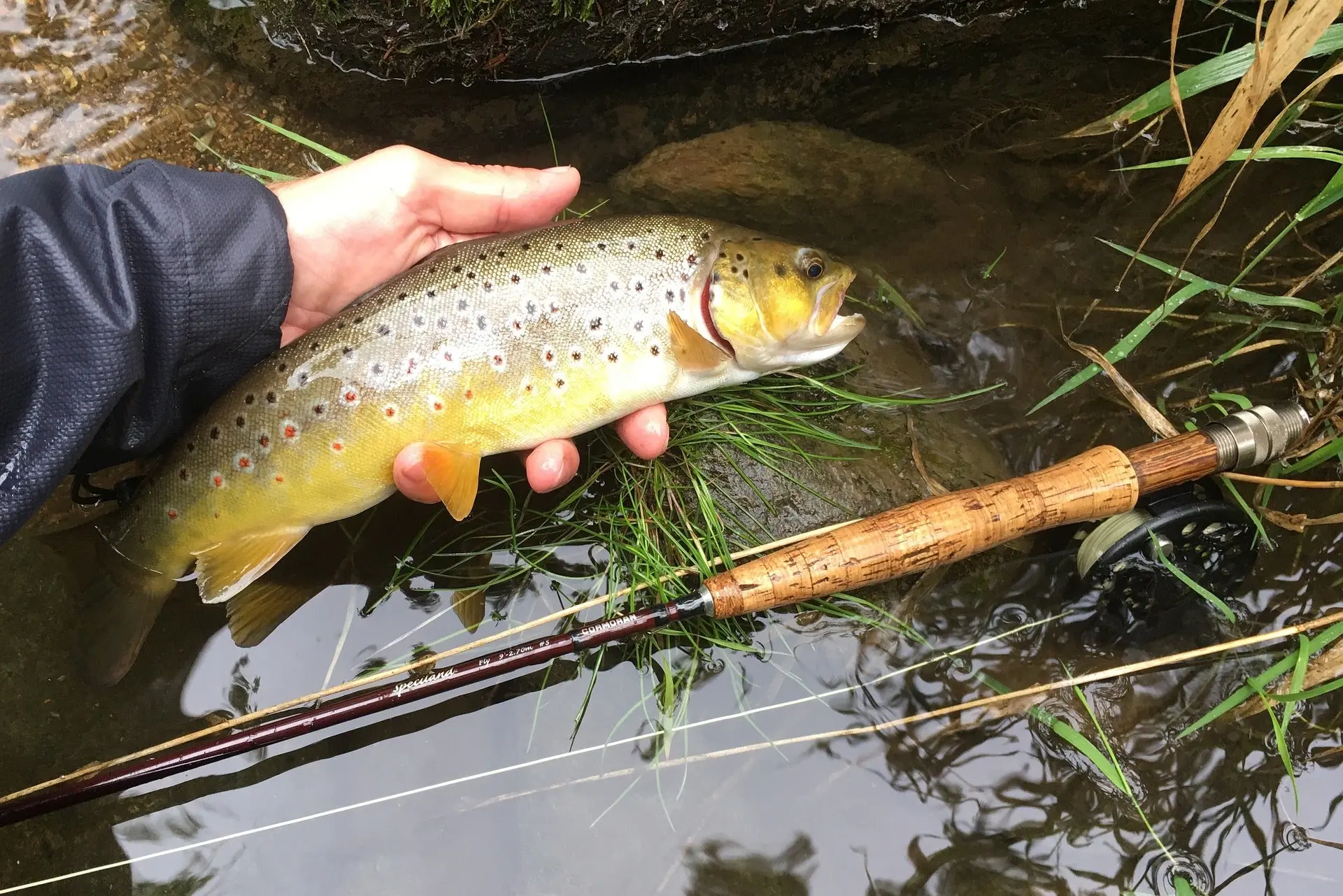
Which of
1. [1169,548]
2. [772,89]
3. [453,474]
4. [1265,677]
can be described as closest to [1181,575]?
[1169,548]

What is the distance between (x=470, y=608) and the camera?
8.93ft

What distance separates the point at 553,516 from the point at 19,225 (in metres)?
1.63

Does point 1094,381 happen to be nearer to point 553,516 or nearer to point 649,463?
point 649,463

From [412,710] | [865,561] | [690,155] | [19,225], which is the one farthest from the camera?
[690,155]

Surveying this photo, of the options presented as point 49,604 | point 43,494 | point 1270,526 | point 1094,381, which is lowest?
point 1270,526

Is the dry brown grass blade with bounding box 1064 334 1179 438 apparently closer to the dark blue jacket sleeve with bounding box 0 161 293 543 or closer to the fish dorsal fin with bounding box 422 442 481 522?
the fish dorsal fin with bounding box 422 442 481 522

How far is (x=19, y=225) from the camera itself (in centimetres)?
184

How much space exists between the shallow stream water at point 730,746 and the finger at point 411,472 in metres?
0.53

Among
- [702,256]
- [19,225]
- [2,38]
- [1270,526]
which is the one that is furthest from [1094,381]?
[2,38]

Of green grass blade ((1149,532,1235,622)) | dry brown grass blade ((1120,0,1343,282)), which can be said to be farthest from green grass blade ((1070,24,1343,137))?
green grass blade ((1149,532,1235,622))

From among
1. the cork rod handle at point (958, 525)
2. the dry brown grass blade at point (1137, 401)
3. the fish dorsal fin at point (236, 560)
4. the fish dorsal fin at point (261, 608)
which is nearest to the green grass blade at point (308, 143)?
the fish dorsal fin at point (236, 560)

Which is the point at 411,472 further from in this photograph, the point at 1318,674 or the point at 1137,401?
the point at 1318,674

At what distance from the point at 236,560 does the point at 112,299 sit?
0.83 m

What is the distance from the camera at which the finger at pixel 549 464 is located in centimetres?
241
